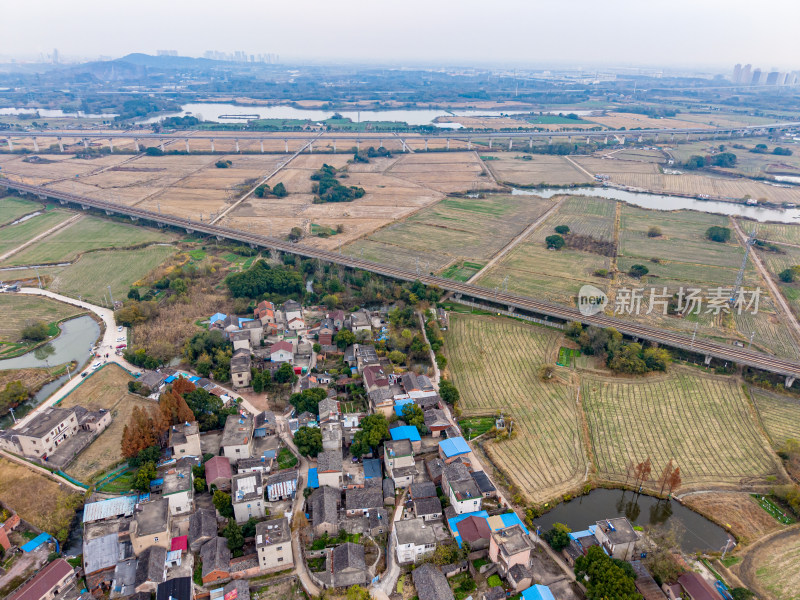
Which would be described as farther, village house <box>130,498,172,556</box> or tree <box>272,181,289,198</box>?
tree <box>272,181,289,198</box>

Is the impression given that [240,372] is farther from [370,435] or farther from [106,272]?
[106,272]

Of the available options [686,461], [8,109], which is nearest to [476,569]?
[686,461]

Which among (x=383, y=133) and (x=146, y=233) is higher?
(x=383, y=133)

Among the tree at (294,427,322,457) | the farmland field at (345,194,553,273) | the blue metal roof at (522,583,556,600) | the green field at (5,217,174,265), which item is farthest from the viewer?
the farmland field at (345,194,553,273)

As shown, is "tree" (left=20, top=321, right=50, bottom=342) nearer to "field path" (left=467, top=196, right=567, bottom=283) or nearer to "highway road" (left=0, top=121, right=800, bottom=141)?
"field path" (left=467, top=196, right=567, bottom=283)

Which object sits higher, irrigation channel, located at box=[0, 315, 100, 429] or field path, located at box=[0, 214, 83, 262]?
field path, located at box=[0, 214, 83, 262]

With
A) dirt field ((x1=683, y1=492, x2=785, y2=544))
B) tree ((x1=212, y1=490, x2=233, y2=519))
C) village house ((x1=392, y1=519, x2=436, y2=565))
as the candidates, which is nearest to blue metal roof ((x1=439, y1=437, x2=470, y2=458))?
village house ((x1=392, y1=519, x2=436, y2=565))

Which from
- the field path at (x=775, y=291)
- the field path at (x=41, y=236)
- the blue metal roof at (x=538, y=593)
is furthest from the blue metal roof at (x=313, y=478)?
the field path at (x=41, y=236)

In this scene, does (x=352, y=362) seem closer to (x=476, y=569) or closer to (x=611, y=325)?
(x=476, y=569)

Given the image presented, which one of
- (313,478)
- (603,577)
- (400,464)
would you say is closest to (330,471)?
(313,478)
